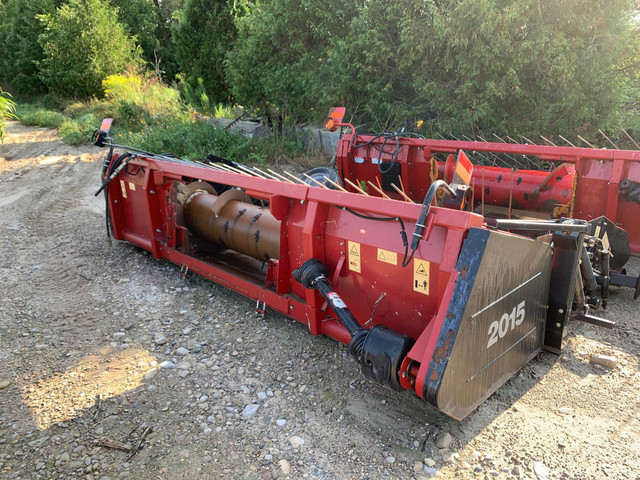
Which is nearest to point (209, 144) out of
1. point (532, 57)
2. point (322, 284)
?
point (532, 57)

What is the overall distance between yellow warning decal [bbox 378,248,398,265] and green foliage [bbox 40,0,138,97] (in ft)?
66.9

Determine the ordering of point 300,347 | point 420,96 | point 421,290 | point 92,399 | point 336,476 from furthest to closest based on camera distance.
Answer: point 420,96 → point 300,347 → point 92,399 → point 421,290 → point 336,476

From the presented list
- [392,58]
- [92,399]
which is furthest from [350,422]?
[392,58]

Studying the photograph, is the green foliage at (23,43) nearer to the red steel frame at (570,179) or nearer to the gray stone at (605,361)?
the red steel frame at (570,179)

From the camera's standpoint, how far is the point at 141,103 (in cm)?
1410

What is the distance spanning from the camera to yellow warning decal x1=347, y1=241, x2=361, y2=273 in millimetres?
2970

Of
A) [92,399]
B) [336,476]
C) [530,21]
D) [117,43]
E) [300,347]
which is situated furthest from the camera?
[117,43]

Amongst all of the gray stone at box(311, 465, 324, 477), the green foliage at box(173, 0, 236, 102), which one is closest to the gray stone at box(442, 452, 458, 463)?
the gray stone at box(311, 465, 324, 477)

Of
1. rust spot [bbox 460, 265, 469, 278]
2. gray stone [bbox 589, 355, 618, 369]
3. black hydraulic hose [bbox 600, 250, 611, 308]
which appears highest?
rust spot [bbox 460, 265, 469, 278]

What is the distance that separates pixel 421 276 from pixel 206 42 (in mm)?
14168

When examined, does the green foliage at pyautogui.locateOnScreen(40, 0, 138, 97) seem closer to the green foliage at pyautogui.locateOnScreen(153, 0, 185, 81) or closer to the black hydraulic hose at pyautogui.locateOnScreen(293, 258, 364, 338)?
the green foliage at pyautogui.locateOnScreen(153, 0, 185, 81)

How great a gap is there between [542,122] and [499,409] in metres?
6.55

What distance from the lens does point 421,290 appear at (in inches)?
104

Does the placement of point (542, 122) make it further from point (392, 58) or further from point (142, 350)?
point (142, 350)
